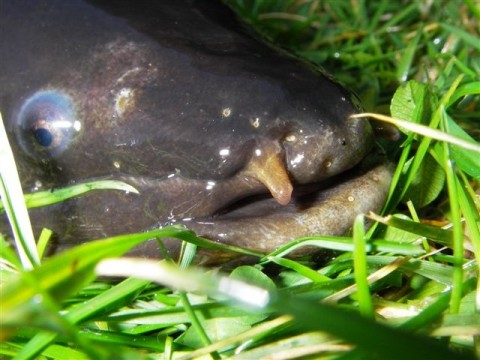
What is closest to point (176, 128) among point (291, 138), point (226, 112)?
point (226, 112)

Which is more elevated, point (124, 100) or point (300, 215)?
point (124, 100)

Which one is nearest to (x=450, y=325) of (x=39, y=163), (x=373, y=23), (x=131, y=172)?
(x=131, y=172)

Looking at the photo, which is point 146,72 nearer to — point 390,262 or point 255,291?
point 390,262

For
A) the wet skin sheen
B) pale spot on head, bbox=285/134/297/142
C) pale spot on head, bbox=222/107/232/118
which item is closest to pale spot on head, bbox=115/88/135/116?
the wet skin sheen

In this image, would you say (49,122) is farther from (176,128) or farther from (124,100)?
(176,128)

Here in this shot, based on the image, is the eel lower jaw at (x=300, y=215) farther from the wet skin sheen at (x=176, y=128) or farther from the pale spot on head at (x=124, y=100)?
the pale spot on head at (x=124, y=100)
